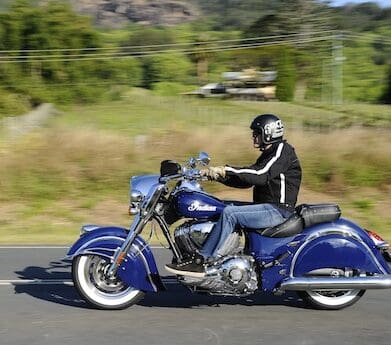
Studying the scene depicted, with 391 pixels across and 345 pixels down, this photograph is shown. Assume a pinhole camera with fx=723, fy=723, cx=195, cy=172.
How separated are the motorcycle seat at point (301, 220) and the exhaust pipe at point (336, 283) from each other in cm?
44

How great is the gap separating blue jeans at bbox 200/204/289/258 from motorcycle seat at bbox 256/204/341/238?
2.0 inches

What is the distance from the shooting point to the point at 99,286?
22.5 ft

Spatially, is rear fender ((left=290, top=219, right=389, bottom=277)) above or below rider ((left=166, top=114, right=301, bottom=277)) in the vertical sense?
below

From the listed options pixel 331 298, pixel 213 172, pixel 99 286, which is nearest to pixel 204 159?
pixel 213 172

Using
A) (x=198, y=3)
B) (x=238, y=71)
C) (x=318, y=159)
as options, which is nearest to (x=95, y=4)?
(x=198, y=3)

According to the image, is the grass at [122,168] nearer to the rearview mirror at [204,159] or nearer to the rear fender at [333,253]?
the rear fender at [333,253]

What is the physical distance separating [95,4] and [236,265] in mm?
181317

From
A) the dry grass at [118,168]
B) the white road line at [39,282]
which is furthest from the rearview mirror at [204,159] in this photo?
the dry grass at [118,168]

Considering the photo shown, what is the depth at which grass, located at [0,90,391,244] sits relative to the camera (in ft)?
46.9

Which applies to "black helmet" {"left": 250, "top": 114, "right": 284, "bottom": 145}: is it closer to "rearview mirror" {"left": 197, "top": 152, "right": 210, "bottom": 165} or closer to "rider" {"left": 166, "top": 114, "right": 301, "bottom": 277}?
"rider" {"left": 166, "top": 114, "right": 301, "bottom": 277}

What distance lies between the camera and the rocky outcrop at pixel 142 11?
17488cm

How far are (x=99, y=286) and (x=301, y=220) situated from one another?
2.00 m

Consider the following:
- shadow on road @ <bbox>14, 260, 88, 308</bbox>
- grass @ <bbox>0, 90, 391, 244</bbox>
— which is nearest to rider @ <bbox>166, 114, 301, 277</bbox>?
shadow on road @ <bbox>14, 260, 88, 308</bbox>

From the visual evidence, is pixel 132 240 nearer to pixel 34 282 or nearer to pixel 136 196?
pixel 136 196
